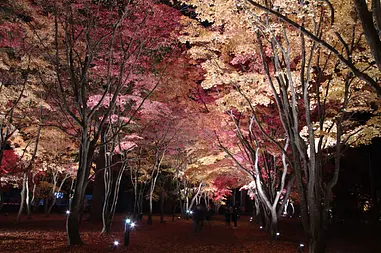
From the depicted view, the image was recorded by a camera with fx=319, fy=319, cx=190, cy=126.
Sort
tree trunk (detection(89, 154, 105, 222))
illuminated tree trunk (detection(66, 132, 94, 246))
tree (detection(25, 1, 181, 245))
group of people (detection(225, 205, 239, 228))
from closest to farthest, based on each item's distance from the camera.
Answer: illuminated tree trunk (detection(66, 132, 94, 246)) → tree (detection(25, 1, 181, 245)) → tree trunk (detection(89, 154, 105, 222)) → group of people (detection(225, 205, 239, 228))

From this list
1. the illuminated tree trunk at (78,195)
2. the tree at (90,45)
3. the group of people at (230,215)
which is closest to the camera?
the illuminated tree trunk at (78,195)

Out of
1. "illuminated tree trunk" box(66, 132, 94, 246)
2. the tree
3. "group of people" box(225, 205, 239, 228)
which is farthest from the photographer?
"group of people" box(225, 205, 239, 228)

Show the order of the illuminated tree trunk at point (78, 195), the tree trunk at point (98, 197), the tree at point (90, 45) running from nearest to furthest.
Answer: the illuminated tree trunk at point (78, 195), the tree at point (90, 45), the tree trunk at point (98, 197)

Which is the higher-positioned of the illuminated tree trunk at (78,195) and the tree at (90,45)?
the tree at (90,45)

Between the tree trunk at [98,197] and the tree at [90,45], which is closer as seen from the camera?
the tree at [90,45]

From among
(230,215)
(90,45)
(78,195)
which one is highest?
(90,45)

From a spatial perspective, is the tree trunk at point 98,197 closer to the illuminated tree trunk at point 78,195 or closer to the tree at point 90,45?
the tree at point 90,45

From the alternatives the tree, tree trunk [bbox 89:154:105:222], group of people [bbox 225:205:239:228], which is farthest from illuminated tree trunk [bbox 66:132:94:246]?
group of people [bbox 225:205:239:228]

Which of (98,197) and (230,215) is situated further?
(230,215)

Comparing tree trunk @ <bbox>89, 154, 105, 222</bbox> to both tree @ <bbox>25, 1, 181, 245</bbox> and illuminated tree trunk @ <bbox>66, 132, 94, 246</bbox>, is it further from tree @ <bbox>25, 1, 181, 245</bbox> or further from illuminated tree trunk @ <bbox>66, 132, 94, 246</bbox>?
illuminated tree trunk @ <bbox>66, 132, 94, 246</bbox>

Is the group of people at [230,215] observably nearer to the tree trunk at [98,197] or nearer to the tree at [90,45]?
the tree trunk at [98,197]

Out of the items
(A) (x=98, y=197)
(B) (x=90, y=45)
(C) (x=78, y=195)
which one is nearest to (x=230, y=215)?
(A) (x=98, y=197)

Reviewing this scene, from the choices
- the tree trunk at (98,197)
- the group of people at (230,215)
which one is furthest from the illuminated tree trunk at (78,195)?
the group of people at (230,215)

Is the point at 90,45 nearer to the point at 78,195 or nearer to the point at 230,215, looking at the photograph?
the point at 78,195
